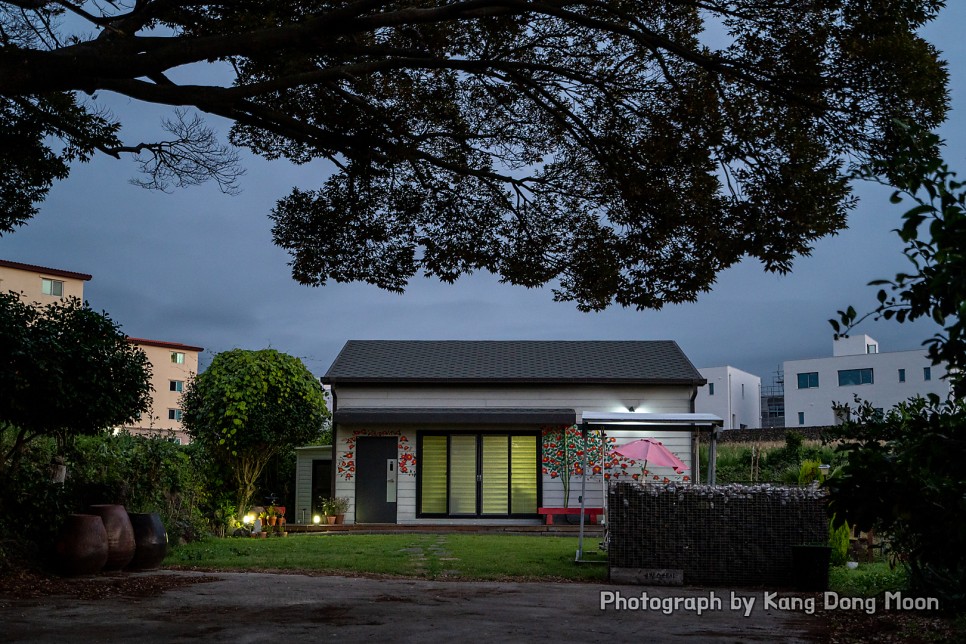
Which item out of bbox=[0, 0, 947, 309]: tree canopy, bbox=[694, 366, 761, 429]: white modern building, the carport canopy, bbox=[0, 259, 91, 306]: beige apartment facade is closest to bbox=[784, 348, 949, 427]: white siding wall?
bbox=[694, 366, 761, 429]: white modern building

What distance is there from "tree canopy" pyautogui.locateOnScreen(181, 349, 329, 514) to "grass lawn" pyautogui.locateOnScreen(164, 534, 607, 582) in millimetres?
2996

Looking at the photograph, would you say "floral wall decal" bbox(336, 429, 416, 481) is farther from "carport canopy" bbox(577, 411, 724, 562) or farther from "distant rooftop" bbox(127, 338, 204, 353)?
"distant rooftop" bbox(127, 338, 204, 353)

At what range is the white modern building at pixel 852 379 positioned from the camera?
52.7 m

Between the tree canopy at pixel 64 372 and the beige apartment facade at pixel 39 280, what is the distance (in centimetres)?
4002

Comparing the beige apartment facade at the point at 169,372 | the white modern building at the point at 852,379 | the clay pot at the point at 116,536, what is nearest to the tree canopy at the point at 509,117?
the clay pot at the point at 116,536

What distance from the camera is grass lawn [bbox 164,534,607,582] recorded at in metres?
10.7

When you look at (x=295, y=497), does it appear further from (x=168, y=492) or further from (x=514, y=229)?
(x=514, y=229)

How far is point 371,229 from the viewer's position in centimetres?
959

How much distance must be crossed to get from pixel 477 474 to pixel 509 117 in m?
13.5

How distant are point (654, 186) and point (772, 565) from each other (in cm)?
504

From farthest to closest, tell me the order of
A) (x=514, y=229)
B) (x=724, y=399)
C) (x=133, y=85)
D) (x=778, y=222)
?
(x=724, y=399), (x=514, y=229), (x=778, y=222), (x=133, y=85)

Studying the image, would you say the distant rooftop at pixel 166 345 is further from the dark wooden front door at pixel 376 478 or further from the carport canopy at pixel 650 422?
the carport canopy at pixel 650 422

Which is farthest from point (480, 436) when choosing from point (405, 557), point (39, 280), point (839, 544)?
point (39, 280)

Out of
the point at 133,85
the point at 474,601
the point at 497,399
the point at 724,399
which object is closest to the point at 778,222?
the point at 474,601
